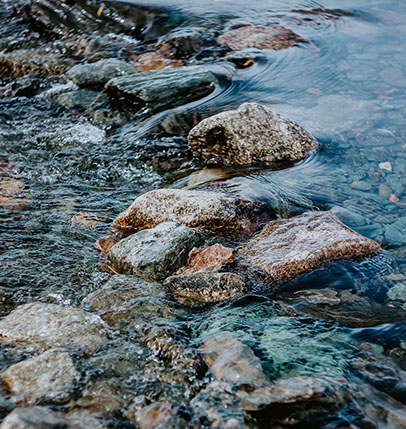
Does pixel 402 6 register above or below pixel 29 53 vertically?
above

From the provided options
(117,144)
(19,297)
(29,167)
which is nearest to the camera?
(19,297)

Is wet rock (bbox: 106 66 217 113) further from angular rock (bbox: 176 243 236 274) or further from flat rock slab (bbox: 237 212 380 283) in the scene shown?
angular rock (bbox: 176 243 236 274)

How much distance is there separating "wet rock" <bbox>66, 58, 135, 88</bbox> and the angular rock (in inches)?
185

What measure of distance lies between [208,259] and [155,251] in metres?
0.44

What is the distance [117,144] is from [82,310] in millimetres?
3565

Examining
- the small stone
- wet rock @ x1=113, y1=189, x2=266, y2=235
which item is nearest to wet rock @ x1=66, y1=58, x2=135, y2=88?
wet rock @ x1=113, y1=189, x2=266, y2=235

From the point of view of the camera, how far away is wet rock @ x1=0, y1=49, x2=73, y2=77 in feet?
28.1

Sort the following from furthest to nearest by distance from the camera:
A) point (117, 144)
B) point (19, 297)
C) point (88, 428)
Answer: point (117, 144)
point (19, 297)
point (88, 428)

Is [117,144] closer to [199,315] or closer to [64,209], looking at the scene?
[64,209]

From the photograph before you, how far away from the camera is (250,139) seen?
555 centimetres

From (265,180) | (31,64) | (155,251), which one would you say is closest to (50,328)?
(155,251)

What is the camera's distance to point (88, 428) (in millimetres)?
2270

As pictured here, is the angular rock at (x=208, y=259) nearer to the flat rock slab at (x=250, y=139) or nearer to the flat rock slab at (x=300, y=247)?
the flat rock slab at (x=300, y=247)

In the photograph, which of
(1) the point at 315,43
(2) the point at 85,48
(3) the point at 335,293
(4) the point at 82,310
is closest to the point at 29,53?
(2) the point at 85,48
